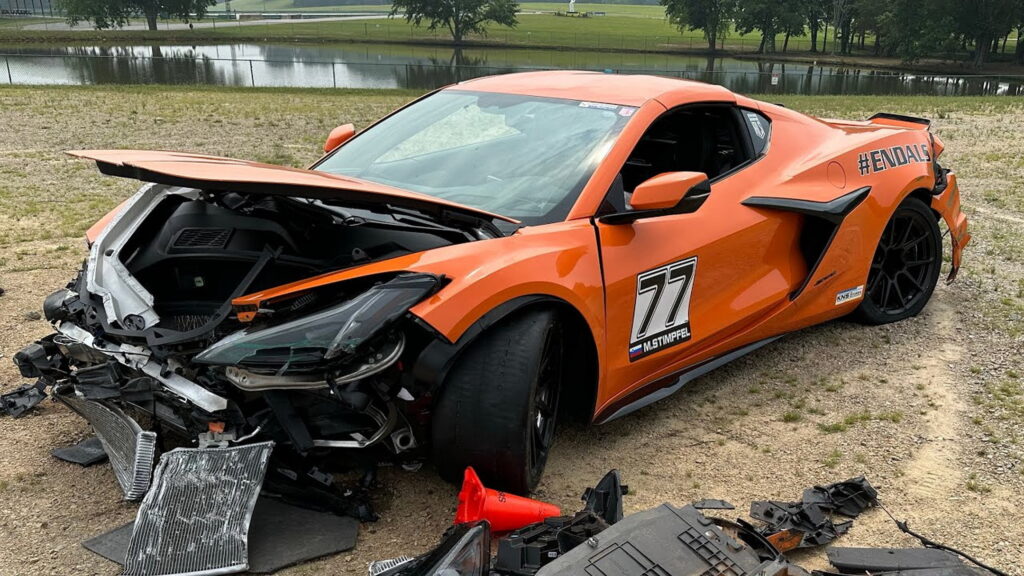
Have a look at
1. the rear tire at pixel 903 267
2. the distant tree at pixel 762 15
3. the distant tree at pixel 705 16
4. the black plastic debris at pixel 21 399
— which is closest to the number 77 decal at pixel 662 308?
the rear tire at pixel 903 267

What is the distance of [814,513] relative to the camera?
3.03m

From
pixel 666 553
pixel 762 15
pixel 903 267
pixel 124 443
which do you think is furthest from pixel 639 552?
pixel 762 15

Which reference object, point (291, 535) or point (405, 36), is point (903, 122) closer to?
point (291, 535)

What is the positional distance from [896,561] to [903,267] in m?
2.84

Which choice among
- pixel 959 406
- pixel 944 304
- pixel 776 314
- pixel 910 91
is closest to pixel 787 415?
pixel 776 314

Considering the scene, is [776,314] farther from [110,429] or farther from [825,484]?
[110,429]

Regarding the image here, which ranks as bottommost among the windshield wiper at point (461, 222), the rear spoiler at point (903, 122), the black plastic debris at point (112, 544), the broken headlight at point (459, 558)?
the black plastic debris at point (112, 544)

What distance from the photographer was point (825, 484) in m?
3.38

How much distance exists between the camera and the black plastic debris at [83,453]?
335 centimetres

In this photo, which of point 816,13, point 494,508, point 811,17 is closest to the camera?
point 494,508

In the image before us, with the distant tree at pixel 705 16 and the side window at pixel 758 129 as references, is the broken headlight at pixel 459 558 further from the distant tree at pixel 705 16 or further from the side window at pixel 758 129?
the distant tree at pixel 705 16

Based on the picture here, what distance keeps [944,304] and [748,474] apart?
291cm

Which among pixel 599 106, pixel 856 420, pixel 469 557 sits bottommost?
pixel 856 420

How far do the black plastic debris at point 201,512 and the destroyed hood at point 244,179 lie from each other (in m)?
0.85
